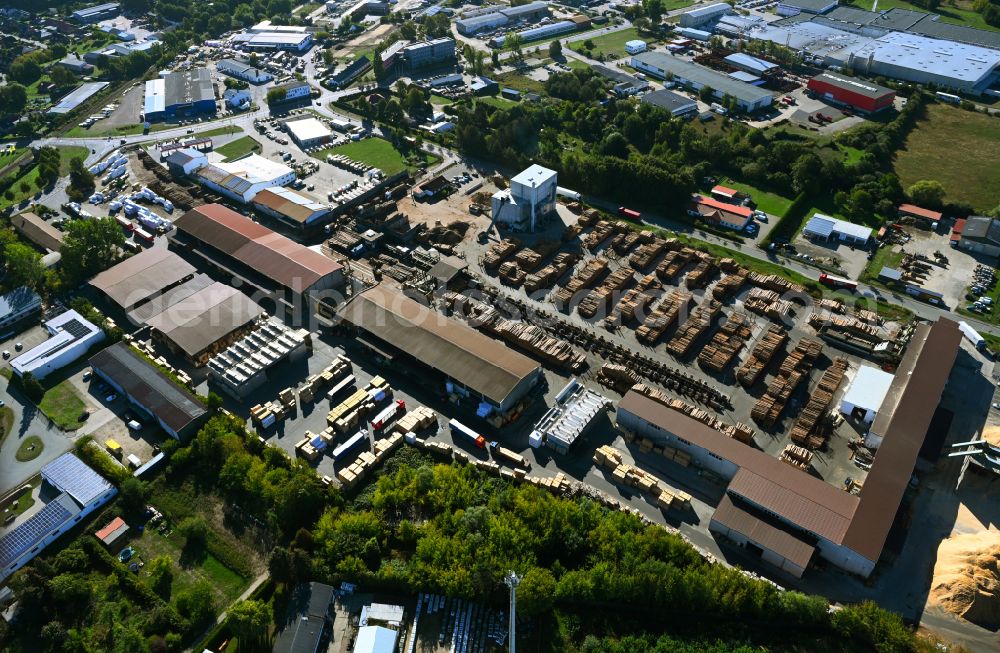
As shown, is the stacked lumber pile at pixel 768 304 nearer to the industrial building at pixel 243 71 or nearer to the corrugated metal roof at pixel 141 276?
the corrugated metal roof at pixel 141 276

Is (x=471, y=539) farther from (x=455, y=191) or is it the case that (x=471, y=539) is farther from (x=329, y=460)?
(x=455, y=191)

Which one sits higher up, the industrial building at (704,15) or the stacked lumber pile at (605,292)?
the industrial building at (704,15)

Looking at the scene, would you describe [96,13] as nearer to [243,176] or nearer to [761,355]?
[243,176]

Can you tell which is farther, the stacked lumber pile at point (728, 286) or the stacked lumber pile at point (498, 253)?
the stacked lumber pile at point (498, 253)

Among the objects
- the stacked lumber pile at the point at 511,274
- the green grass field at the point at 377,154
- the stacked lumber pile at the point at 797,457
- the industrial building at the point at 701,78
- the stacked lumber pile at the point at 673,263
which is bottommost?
the stacked lumber pile at the point at 797,457

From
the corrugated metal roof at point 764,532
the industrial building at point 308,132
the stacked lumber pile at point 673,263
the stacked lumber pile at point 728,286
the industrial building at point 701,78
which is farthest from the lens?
the industrial building at point 701,78

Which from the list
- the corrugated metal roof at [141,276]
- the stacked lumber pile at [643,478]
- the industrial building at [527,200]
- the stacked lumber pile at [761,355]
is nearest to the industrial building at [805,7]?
the industrial building at [527,200]

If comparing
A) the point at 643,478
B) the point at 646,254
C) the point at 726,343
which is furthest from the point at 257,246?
the point at 726,343

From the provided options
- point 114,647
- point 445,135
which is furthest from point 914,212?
point 114,647
